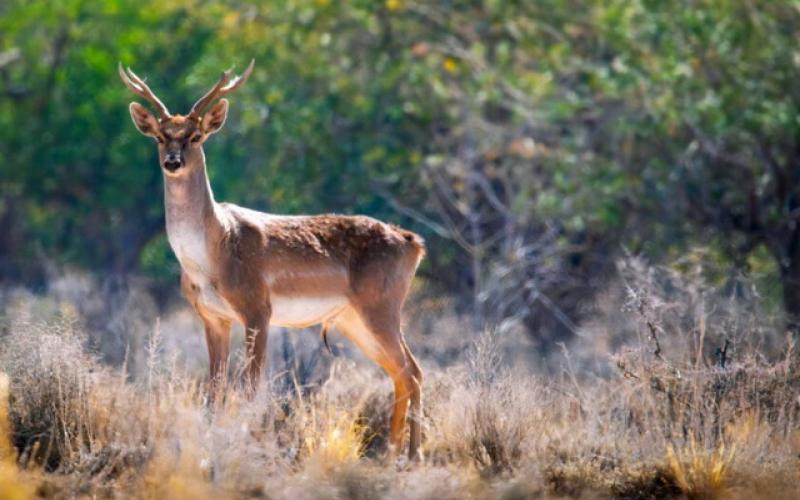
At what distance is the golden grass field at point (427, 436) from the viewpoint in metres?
9.08

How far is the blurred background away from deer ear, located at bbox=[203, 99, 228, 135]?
466 cm

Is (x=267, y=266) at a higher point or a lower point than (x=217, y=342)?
higher

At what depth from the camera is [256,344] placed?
35.4 feet

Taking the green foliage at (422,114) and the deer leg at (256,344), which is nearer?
the deer leg at (256,344)

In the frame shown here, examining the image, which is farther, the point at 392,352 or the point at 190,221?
the point at 392,352

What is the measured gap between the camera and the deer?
10.9 meters

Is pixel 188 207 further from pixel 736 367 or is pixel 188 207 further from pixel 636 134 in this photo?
pixel 636 134

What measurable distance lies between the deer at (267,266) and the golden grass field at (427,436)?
56cm

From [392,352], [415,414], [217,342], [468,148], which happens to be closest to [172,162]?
[217,342]

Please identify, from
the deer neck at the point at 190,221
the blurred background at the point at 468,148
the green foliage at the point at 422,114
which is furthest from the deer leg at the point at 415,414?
the green foliage at the point at 422,114

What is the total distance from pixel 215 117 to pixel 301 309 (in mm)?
1752

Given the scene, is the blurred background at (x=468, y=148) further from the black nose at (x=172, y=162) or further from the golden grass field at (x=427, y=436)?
the golden grass field at (x=427, y=436)

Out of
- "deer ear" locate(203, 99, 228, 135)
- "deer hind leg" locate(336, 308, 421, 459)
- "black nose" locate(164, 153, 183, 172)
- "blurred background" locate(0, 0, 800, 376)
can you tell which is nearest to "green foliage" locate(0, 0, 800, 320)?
"blurred background" locate(0, 0, 800, 376)

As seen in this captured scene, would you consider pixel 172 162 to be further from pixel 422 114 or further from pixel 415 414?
pixel 422 114
